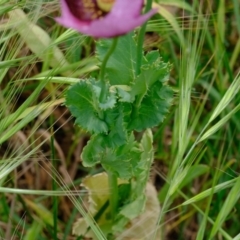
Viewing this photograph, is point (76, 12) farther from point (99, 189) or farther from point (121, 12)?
point (99, 189)

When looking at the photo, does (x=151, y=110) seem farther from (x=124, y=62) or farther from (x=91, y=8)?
(x=91, y=8)

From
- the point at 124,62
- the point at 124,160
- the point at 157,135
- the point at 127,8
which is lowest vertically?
the point at 157,135

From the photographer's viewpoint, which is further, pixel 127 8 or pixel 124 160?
pixel 124 160

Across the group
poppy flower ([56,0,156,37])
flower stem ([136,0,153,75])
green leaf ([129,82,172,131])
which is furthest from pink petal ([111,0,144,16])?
green leaf ([129,82,172,131])

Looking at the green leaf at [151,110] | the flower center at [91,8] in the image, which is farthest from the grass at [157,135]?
the flower center at [91,8]

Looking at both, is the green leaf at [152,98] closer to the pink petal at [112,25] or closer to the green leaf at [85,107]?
the green leaf at [85,107]

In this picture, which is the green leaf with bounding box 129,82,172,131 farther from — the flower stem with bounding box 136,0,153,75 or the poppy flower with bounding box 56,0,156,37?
the poppy flower with bounding box 56,0,156,37

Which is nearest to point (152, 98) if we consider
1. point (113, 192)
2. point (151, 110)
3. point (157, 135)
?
point (151, 110)
